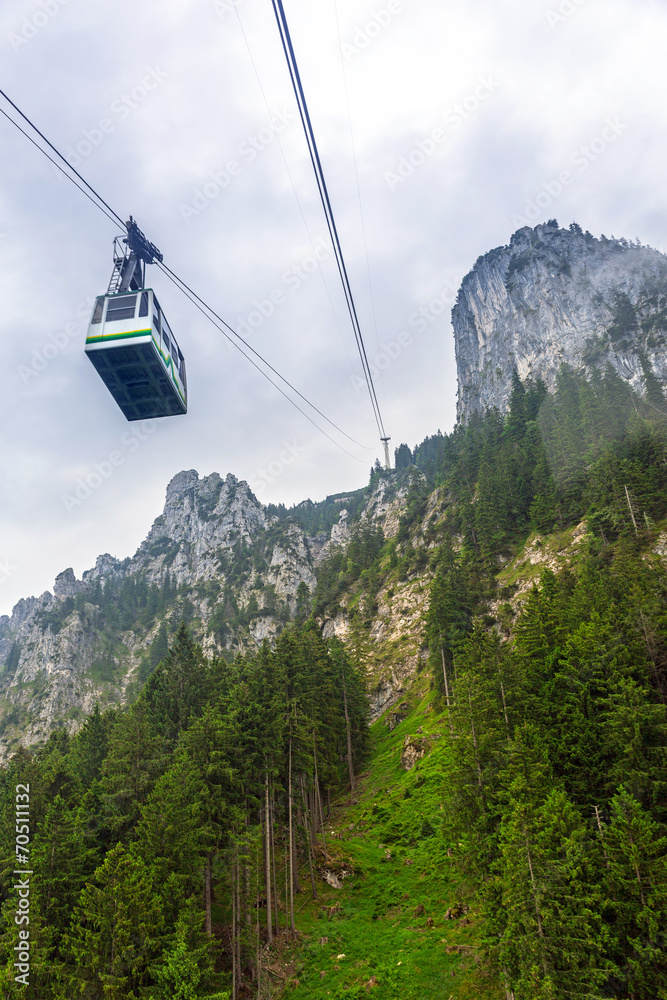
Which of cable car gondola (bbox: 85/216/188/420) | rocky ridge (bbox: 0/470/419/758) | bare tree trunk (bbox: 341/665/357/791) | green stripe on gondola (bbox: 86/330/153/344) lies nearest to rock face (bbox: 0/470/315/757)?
rocky ridge (bbox: 0/470/419/758)

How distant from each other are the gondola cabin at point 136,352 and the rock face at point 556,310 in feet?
433

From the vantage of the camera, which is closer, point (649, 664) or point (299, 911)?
point (649, 664)

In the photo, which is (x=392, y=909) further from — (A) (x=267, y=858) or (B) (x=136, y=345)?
(B) (x=136, y=345)

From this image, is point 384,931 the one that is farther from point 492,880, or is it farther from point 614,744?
point 614,744

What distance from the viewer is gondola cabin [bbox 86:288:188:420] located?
904 inches

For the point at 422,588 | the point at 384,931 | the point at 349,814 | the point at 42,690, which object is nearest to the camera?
the point at 384,931

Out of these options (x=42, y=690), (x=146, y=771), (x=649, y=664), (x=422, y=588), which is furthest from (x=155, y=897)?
(x=42, y=690)

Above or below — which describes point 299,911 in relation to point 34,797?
below

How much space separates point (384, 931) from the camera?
30031 mm

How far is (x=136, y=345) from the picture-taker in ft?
74.9

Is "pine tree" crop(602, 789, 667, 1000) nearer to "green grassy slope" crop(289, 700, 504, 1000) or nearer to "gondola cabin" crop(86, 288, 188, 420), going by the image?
"green grassy slope" crop(289, 700, 504, 1000)

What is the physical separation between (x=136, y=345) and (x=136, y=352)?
58cm

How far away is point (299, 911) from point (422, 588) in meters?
60.6

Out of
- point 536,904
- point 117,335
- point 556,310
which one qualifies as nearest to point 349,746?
point 536,904
